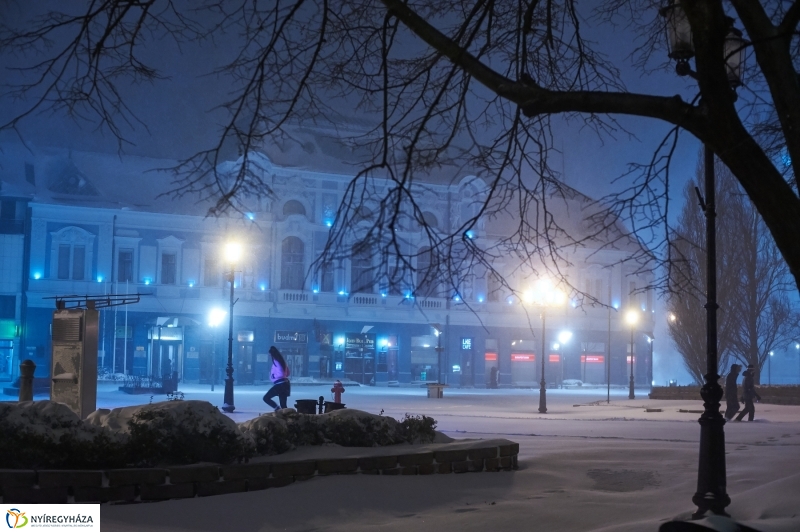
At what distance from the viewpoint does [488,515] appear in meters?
8.27

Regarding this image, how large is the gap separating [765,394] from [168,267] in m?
36.1

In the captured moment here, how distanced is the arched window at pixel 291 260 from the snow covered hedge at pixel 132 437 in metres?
47.6

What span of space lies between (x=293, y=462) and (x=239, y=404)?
25.0 metres

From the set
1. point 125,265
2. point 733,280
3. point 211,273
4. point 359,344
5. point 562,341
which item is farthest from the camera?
point 562,341

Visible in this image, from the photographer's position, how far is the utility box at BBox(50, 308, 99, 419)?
1650cm

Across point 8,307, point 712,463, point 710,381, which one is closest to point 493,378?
point 8,307

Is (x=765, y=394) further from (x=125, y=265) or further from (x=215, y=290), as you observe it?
(x=125, y=265)

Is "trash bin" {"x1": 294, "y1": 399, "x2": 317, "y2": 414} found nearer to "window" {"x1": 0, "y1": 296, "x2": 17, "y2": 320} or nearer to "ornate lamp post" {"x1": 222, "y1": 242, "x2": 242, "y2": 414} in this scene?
"ornate lamp post" {"x1": 222, "y1": 242, "x2": 242, "y2": 414}

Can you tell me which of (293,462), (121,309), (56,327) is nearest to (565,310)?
(121,309)

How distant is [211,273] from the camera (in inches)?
2203

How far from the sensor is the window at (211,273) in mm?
55844

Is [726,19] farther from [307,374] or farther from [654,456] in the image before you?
[307,374]

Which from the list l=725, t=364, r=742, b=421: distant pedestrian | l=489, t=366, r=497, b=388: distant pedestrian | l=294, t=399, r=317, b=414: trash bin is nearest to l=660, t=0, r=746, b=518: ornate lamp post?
l=294, t=399, r=317, b=414: trash bin

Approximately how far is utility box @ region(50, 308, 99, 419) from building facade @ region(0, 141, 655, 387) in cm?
3072
